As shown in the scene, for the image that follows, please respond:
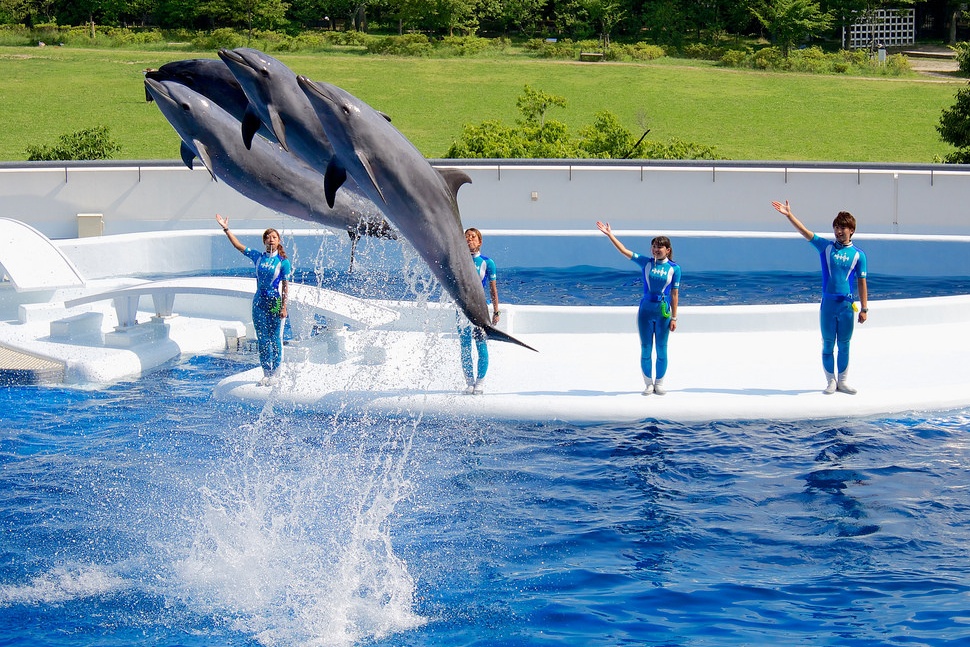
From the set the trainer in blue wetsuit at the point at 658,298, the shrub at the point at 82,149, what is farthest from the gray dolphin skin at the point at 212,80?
the shrub at the point at 82,149

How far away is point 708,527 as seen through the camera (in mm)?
8039

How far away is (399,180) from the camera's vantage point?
230 inches

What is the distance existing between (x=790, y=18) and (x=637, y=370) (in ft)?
127

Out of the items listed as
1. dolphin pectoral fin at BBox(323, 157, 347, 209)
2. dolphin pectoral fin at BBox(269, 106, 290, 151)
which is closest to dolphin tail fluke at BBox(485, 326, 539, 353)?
dolphin pectoral fin at BBox(323, 157, 347, 209)

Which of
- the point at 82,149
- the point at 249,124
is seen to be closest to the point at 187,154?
the point at 249,124

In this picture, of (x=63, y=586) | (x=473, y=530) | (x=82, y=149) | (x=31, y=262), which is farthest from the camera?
(x=82, y=149)

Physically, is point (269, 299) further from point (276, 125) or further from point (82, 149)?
point (82, 149)

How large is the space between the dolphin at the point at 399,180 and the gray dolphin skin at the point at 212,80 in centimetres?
73

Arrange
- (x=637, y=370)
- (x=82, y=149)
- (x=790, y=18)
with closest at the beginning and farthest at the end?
(x=637, y=370), (x=82, y=149), (x=790, y=18)

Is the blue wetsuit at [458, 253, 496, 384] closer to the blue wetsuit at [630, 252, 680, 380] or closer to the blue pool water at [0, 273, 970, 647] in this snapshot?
the blue pool water at [0, 273, 970, 647]

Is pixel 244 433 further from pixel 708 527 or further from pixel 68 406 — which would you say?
pixel 708 527

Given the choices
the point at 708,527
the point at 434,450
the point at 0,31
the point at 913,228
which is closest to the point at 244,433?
the point at 434,450

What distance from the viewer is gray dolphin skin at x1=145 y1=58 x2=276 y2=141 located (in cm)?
630

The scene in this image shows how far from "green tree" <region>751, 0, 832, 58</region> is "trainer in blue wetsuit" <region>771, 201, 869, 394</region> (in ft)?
125
